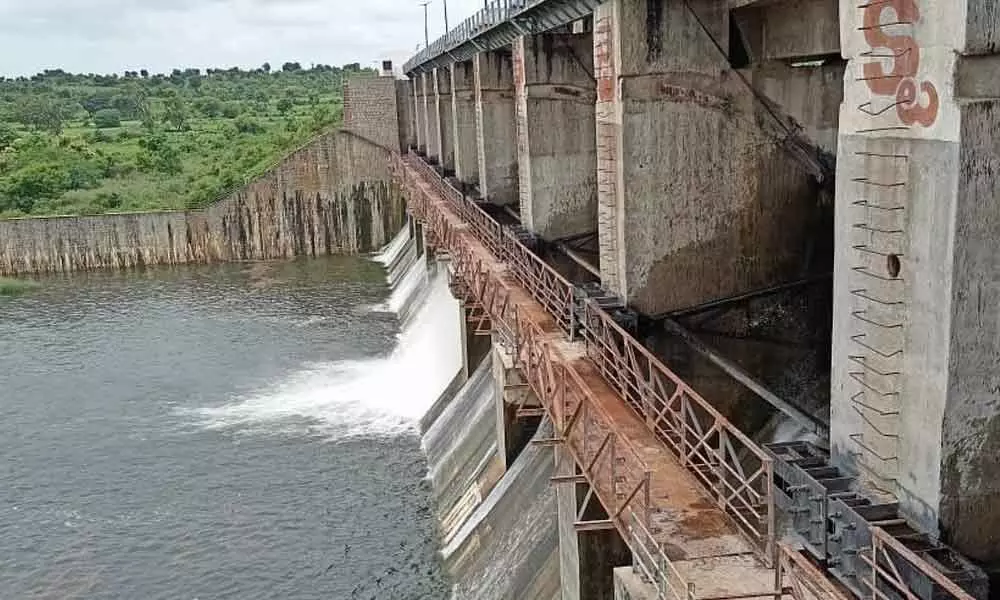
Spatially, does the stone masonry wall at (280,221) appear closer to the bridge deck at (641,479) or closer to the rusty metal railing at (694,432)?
the bridge deck at (641,479)

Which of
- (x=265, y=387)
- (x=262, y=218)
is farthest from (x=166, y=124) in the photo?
(x=265, y=387)

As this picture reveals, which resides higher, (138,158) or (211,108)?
(211,108)

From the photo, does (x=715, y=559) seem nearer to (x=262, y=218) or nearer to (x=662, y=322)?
(x=662, y=322)

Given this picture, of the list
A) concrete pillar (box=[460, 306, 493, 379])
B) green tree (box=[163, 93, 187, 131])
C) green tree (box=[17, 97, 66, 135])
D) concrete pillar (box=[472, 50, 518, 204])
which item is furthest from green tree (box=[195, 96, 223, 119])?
concrete pillar (box=[460, 306, 493, 379])

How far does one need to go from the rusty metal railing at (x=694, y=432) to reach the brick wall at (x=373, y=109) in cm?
4015

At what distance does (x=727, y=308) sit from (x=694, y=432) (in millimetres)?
5321

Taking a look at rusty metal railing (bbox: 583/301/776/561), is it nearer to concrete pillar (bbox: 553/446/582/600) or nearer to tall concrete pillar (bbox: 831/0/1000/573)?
tall concrete pillar (bbox: 831/0/1000/573)

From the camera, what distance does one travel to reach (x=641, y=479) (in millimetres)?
9359

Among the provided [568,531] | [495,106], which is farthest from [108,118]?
[568,531]

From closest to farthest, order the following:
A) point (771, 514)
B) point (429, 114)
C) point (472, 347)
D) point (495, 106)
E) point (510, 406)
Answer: point (771, 514) < point (510, 406) < point (472, 347) < point (495, 106) < point (429, 114)

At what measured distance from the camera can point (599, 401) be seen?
38.4 ft

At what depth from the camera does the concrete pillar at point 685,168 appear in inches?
540

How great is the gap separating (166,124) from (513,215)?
10158 centimetres

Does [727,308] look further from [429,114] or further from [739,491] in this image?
[429,114]
